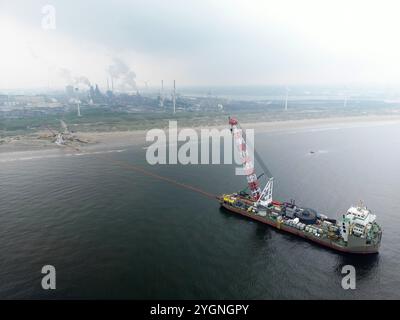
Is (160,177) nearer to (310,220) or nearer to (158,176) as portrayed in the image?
(158,176)

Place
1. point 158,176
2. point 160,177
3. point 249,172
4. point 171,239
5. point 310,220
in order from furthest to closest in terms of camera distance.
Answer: point 158,176 → point 160,177 → point 249,172 → point 310,220 → point 171,239

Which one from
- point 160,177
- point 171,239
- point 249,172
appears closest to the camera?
point 171,239

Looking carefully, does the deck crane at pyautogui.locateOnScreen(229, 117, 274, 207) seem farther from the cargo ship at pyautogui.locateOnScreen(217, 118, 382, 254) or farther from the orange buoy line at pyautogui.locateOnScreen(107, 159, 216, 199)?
the orange buoy line at pyautogui.locateOnScreen(107, 159, 216, 199)

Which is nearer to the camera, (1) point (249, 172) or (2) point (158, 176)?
(1) point (249, 172)

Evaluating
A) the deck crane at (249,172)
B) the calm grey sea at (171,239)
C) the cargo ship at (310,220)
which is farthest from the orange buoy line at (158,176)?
the deck crane at (249,172)

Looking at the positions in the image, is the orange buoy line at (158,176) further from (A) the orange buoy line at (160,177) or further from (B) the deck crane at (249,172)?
(B) the deck crane at (249,172)

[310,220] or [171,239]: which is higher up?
[310,220]

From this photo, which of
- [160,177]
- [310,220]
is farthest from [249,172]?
[160,177]

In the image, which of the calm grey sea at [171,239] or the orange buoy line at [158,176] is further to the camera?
the orange buoy line at [158,176]
